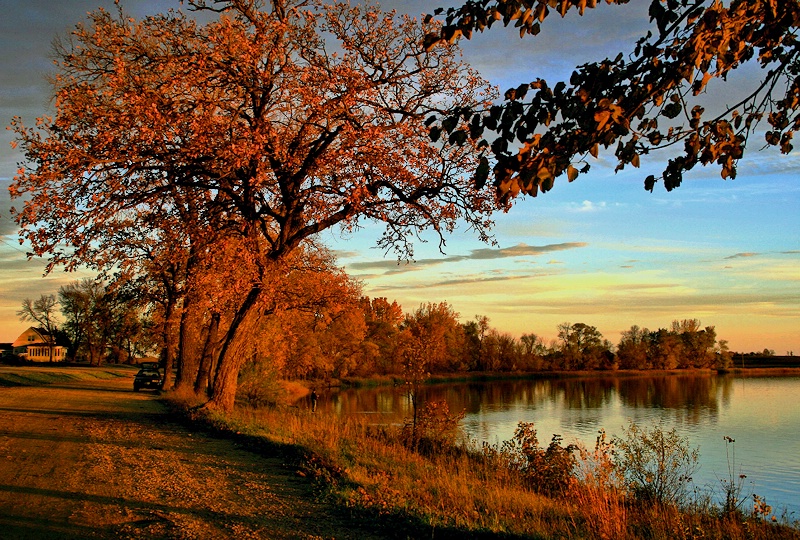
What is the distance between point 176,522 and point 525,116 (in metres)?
5.19

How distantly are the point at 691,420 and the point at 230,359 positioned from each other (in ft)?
80.9

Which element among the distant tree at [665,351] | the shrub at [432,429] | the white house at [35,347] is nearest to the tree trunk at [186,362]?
the shrub at [432,429]

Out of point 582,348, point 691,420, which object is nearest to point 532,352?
point 582,348

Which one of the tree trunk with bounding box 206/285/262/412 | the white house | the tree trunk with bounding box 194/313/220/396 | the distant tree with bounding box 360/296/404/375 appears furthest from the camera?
the white house

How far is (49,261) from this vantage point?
13156mm

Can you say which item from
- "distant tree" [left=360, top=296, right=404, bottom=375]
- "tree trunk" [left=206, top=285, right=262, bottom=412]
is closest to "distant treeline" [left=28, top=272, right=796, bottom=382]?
"distant tree" [left=360, top=296, right=404, bottom=375]

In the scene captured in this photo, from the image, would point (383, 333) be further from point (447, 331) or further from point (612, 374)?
point (612, 374)

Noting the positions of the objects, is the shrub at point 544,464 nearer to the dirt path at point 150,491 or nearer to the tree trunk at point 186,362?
the dirt path at point 150,491

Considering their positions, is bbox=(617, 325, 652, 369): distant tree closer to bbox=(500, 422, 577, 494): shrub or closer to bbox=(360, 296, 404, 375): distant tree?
bbox=(360, 296, 404, 375): distant tree

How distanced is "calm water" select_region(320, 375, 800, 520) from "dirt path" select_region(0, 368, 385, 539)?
7.83 meters

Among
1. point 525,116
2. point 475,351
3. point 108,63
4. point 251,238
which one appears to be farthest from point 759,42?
point 475,351

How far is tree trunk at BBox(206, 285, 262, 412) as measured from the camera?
658 inches

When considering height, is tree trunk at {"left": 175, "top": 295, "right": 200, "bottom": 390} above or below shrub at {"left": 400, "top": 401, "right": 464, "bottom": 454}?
above

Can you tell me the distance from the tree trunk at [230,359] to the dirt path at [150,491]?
2.90 metres
